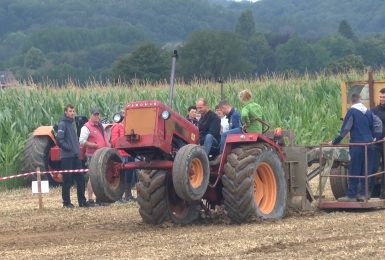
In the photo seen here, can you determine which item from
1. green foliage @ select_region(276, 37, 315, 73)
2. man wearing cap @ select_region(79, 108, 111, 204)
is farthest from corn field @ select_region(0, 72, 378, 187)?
green foliage @ select_region(276, 37, 315, 73)

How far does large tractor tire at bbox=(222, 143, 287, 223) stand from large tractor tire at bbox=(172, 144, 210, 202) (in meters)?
0.45

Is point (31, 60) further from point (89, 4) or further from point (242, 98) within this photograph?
point (242, 98)

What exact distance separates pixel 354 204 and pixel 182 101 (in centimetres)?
1385

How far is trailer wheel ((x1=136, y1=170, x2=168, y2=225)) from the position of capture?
14.3 metres

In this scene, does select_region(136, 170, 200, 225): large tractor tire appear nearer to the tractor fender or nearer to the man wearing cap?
the man wearing cap

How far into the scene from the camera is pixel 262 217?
573 inches

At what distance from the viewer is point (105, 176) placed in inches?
549

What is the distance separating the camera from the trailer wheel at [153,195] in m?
14.3

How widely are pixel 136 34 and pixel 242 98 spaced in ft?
316

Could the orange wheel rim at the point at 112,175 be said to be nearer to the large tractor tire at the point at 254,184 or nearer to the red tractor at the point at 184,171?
the red tractor at the point at 184,171

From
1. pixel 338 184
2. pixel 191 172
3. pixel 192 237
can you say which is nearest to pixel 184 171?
pixel 191 172

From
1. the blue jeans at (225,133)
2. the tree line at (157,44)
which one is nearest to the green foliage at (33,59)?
the tree line at (157,44)

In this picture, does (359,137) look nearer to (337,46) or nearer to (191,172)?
(191,172)

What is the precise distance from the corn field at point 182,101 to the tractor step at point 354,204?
9592mm
